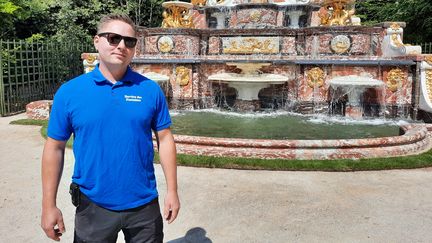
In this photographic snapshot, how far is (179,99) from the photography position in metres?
13.6

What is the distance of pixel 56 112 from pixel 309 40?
A: 12261 millimetres

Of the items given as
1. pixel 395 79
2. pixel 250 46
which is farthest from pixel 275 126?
pixel 250 46

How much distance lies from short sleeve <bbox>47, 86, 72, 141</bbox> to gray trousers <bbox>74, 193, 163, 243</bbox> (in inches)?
16.0

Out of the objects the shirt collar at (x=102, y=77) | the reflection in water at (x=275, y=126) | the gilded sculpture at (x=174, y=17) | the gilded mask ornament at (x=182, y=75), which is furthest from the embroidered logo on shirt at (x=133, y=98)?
the gilded sculpture at (x=174, y=17)

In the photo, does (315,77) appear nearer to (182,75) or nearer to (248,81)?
(248,81)

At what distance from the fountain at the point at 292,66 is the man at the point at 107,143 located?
9.83 m

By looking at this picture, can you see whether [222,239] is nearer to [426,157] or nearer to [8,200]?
[8,200]

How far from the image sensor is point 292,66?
12.8m

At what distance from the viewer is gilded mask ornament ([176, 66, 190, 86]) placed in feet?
43.8

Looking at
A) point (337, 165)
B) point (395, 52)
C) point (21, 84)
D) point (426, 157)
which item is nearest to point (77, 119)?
point (337, 165)

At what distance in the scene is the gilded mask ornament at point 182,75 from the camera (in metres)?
13.3

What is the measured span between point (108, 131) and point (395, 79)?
36.8 ft

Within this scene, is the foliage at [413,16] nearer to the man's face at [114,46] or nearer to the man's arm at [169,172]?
the man's arm at [169,172]

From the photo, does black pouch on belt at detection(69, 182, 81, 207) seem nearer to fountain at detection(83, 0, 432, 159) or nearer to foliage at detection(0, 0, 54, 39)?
fountain at detection(83, 0, 432, 159)
